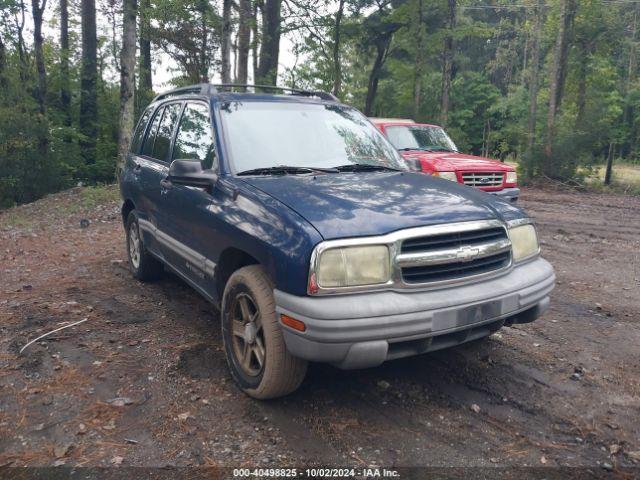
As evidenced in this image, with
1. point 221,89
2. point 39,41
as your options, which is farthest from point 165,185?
point 39,41

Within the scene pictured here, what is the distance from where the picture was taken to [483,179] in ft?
30.7

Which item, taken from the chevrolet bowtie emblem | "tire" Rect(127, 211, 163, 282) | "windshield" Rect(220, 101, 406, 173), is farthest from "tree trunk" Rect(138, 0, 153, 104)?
the chevrolet bowtie emblem

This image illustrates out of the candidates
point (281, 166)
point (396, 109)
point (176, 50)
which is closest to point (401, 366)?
point (281, 166)

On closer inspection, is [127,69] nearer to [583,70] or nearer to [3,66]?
[3,66]

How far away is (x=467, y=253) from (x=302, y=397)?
1414 mm

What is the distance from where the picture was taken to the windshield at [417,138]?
10500 mm

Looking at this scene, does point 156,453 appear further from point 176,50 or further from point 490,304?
point 176,50

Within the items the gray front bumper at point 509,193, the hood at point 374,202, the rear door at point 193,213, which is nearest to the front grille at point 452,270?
the hood at point 374,202

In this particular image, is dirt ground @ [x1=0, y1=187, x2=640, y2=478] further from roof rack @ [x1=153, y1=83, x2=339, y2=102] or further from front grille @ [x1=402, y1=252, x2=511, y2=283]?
roof rack @ [x1=153, y1=83, x2=339, y2=102]

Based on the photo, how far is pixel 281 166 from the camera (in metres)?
3.87

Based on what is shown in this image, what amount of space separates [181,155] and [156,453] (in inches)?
101

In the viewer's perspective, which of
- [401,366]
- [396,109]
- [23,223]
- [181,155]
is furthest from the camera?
[396,109]

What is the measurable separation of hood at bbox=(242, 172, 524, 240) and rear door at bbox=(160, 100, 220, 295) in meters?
0.48

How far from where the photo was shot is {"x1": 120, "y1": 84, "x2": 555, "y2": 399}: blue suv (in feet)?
9.39
